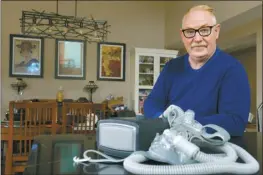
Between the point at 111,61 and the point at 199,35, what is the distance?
409 centimetres

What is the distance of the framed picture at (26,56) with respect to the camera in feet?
14.9

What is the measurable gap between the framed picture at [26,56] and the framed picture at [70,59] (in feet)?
0.89

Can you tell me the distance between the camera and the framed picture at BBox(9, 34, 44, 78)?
14.9 ft

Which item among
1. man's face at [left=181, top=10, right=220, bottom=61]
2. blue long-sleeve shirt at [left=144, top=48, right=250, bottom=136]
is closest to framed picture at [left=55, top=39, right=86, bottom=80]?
blue long-sleeve shirt at [left=144, top=48, right=250, bottom=136]

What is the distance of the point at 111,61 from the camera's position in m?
5.05

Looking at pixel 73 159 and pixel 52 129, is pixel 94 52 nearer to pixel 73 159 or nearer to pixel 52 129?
pixel 52 129

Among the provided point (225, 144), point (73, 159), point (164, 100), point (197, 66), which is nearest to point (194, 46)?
point (197, 66)

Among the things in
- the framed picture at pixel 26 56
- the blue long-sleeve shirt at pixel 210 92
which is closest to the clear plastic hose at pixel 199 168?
the blue long-sleeve shirt at pixel 210 92

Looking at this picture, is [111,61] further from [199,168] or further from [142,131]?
[199,168]

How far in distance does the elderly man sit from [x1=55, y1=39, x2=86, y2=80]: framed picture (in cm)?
383

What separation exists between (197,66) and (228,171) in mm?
684

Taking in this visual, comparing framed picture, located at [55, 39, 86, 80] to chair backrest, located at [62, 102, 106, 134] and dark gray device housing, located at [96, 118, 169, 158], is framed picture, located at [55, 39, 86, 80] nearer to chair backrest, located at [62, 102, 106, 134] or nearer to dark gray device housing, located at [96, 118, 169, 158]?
chair backrest, located at [62, 102, 106, 134]

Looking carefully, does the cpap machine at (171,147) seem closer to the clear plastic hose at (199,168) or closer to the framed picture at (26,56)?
the clear plastic hose at (199,168)

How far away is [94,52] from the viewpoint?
4.98m
